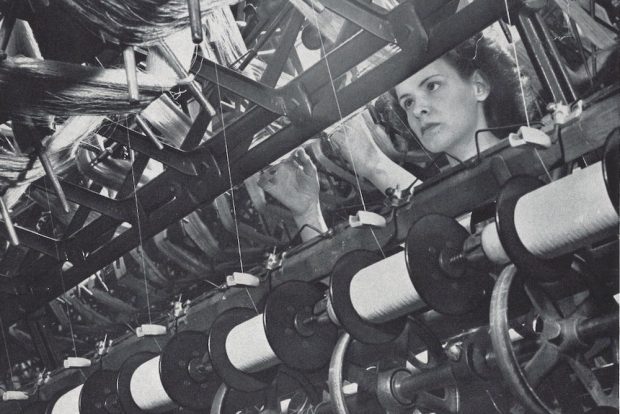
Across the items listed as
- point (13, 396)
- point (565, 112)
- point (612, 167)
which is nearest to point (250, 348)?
point (565, 112)

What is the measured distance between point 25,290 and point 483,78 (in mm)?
2603

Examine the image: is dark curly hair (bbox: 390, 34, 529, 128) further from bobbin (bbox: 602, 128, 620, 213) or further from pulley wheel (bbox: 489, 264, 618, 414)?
bobbin (bbox: 602, 128, 620, 213)

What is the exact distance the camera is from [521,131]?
6.11ft

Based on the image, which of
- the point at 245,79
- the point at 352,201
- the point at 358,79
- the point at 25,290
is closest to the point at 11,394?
the point at 25,290

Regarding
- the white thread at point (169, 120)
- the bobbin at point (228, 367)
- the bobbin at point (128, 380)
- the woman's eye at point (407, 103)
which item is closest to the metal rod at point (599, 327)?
the woman's eye at point (407, 103)

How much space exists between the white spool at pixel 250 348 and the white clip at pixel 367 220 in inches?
20.2

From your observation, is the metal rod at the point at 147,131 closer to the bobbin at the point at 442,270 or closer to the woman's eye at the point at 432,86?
the woman's eye at the point at 432,86

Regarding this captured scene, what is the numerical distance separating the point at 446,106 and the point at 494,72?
0.67ft

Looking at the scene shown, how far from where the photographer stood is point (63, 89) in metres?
2.26

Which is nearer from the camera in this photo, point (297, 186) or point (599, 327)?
point (599, 327)

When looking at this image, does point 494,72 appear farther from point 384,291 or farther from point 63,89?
point 63,89

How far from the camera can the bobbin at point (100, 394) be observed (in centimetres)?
348

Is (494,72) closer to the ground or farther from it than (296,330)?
farther from it

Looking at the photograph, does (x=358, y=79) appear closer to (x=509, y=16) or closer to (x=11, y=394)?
(x=509, y=16)
